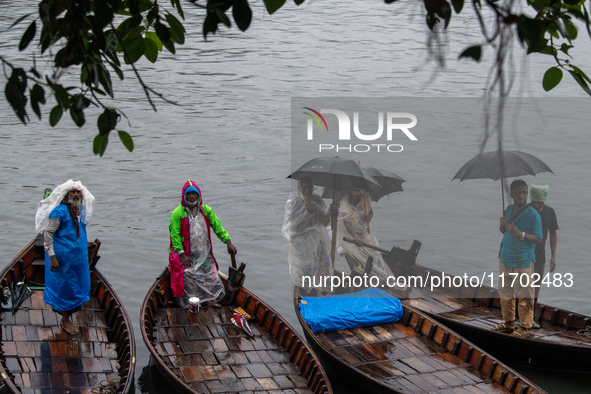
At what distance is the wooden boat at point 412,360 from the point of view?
6.15 meters

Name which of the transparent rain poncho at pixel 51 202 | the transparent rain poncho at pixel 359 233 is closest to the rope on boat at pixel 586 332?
the transparent rain poncho at pixel 359 233

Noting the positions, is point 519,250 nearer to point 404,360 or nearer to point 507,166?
point 507,166

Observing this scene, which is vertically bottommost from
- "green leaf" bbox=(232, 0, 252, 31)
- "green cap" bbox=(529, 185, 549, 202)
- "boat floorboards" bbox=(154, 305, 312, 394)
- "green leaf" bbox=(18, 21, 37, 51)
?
"boat floorboards" bbox=(154, 305, 312, 394)

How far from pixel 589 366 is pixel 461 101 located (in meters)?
14.3

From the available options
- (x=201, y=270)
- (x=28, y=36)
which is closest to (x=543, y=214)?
(x=201, y=270)

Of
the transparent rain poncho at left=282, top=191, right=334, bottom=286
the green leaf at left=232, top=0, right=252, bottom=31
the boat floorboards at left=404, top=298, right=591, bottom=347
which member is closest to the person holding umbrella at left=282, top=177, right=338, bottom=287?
the transparent rain poncho at left=282, top=191, right=334, bottom=286

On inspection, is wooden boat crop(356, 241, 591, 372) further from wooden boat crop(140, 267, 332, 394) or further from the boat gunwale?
wooden boat crop(140, 267, 332, 394)

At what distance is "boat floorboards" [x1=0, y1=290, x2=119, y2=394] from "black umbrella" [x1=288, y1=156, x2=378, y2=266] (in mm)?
3053

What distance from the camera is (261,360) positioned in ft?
21.4

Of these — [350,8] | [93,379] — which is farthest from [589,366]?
[350,8]

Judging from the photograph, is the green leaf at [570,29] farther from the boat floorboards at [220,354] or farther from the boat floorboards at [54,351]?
the boat floorboards at [54,351]

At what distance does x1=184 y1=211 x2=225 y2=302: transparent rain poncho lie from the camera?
24.2ft

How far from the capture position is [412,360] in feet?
22.1

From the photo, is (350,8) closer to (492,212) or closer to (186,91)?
(186,91)
